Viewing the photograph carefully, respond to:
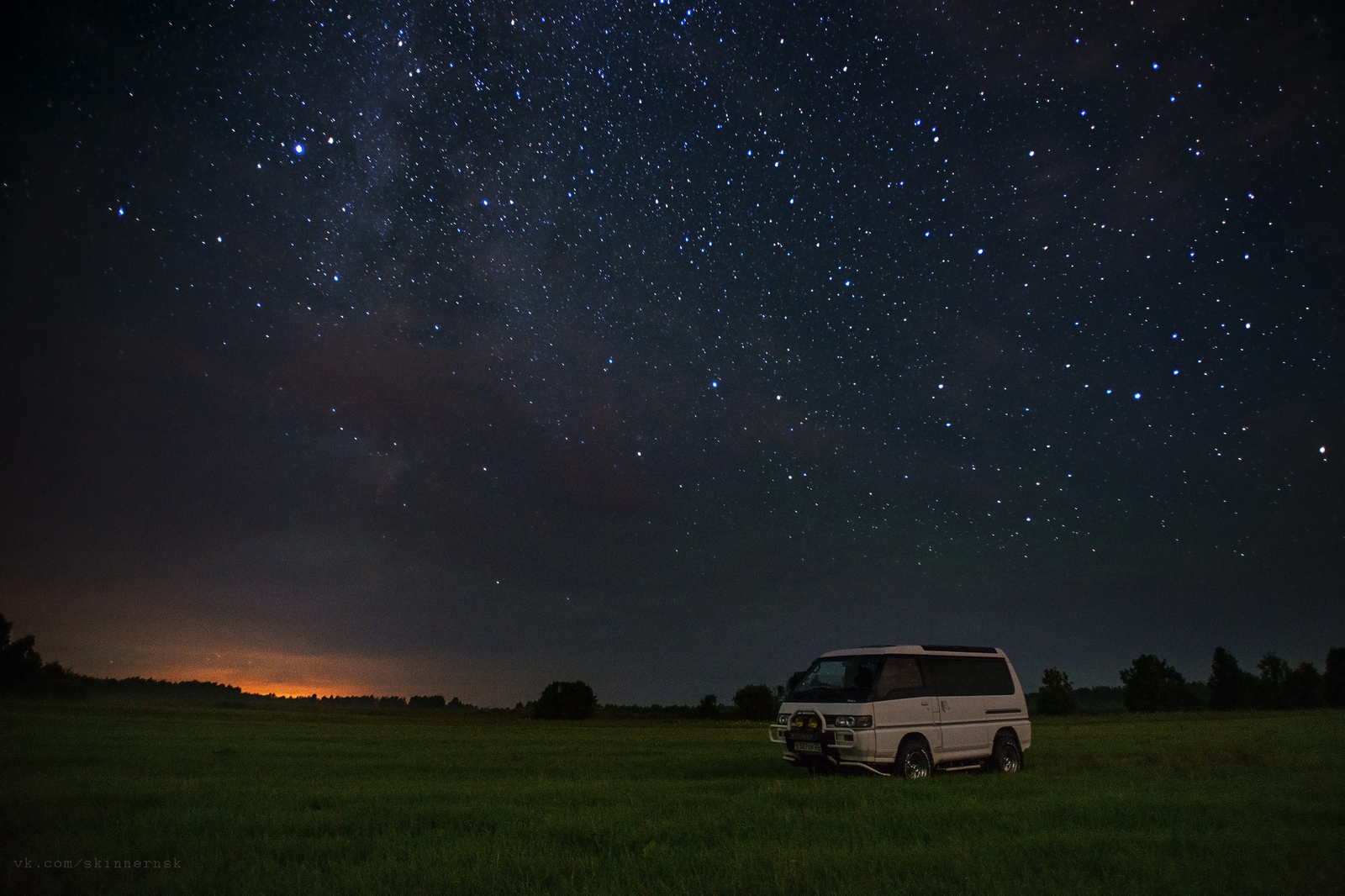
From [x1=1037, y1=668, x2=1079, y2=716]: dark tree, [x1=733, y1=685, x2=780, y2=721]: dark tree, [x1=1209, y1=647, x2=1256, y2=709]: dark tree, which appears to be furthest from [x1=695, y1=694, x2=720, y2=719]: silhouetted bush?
[x1=1209, y1=647, x2=1256, y2=709]: dark tree

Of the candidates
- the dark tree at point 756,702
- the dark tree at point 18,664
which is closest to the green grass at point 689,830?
the dark tree at point 756,702

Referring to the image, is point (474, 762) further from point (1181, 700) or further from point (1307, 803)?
point (1181, 700)

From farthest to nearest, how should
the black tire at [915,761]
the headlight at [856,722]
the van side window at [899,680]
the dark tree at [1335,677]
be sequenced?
the dark tree at [1335,677]
the van side window at [899,680]
the black tire at [915,761]
the headlight at [856,722]

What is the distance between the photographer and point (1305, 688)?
102875mm

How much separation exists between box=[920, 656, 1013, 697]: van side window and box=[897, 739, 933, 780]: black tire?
122 centimetres

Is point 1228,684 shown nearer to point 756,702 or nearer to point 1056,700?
point 1056,700

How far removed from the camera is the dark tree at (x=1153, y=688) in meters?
113

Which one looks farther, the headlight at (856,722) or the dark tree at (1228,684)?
the dark tree at (1228,684)

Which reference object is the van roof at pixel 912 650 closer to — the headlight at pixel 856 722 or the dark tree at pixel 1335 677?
the headlight at pixel 856 722

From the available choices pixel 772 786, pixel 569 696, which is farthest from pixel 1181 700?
pixel 772 786

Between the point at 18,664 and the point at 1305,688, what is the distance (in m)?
176

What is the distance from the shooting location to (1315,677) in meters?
102

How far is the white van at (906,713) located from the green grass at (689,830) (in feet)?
1.95

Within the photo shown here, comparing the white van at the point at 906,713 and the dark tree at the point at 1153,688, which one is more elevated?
the white van at the point at 906,713
